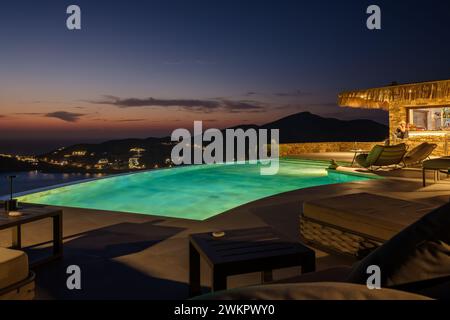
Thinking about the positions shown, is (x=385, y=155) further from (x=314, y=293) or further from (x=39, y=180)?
(x=314, y=293)

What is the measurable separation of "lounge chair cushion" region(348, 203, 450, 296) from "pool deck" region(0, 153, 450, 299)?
1547mm

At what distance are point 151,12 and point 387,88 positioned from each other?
9609 mm

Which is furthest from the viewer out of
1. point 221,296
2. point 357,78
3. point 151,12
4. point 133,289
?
point 357,78

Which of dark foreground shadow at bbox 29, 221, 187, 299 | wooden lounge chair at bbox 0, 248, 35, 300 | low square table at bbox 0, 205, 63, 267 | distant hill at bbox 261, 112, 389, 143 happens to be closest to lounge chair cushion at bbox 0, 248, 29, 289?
wooden lounge chair at bbox 0, 248, 35, 300

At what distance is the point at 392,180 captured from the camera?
7406mm

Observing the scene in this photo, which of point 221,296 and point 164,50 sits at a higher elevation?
point 164,50

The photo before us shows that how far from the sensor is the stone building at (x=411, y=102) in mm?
11094

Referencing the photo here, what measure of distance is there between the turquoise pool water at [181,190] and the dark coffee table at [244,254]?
158 inches

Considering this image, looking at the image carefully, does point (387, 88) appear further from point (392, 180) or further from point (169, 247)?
point (169, 247)

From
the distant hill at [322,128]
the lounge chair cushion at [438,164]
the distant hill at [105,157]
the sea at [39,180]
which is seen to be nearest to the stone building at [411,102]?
the lounge chair cushion at [438,164]

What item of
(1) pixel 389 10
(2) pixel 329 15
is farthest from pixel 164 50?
(1) pixel 389 10

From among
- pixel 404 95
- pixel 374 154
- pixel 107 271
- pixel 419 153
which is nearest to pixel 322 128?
pixel 404 95

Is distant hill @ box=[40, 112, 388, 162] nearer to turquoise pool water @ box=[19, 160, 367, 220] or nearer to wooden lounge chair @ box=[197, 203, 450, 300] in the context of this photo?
turquoise pool water @ box=[19, 160, 367, 220]

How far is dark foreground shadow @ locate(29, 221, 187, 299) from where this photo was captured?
245 cm
